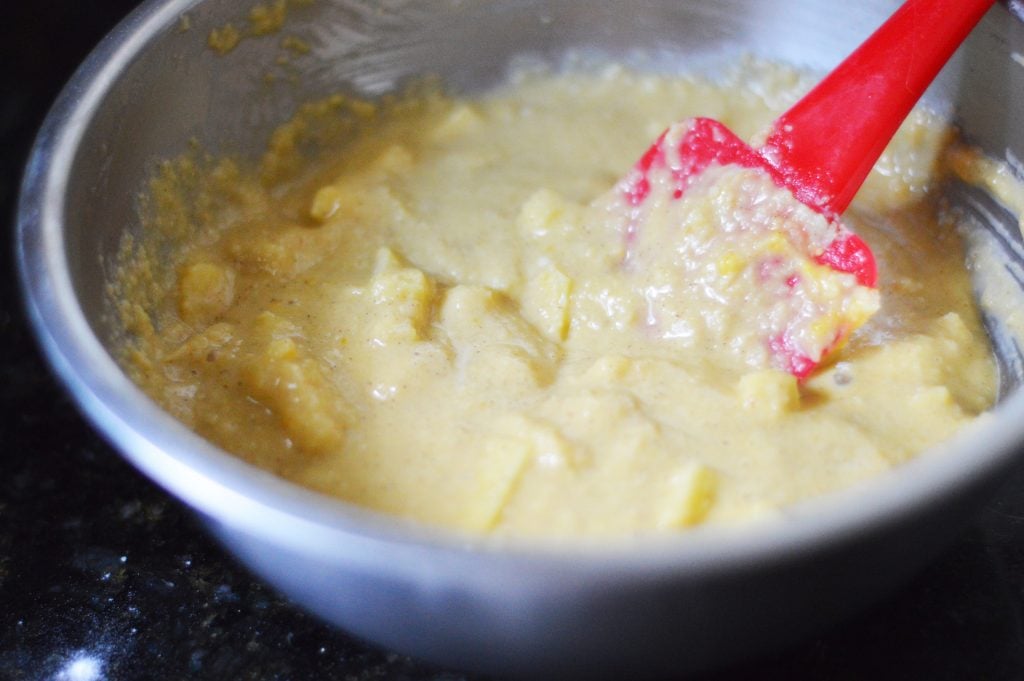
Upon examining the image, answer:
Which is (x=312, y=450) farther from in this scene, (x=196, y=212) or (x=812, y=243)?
(x=812, y=243)

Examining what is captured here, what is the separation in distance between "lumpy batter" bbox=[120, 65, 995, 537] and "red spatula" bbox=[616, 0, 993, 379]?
0.14 ft

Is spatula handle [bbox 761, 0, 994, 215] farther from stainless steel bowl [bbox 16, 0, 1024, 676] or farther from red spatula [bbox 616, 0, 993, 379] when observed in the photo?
stainless steel bowl [bbox 16, 0, 1024, 676]

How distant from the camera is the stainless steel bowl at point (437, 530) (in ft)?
2.85

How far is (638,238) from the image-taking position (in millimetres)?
1624

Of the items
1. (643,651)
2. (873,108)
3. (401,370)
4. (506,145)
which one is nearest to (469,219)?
(506,145)

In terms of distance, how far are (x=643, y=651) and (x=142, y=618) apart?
2.18 feet

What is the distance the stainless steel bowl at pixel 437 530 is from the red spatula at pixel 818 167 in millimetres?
142

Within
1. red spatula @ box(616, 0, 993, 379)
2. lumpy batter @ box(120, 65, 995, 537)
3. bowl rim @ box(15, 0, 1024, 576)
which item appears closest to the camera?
bowl rim @ box(15, 0, 1024, 576)

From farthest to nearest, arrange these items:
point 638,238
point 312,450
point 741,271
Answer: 1. point 638,238
2. point 741,271
3. point 312,450

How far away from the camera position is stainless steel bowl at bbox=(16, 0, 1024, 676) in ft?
2.85

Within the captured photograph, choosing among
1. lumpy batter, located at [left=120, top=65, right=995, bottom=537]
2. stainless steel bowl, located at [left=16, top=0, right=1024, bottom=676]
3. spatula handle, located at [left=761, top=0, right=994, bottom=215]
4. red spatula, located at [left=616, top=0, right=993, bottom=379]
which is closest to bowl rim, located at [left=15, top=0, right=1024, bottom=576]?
stainless steel bowl, located at [left=16, top=0, right=1024, bottom=676]

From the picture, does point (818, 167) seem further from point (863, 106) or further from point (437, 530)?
point (437, 530)

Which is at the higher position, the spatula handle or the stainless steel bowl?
the spatula handle

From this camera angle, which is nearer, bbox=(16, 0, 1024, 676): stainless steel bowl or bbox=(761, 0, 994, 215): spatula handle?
bbox=(16, 0, 1024, 676): stainless steel bowl
